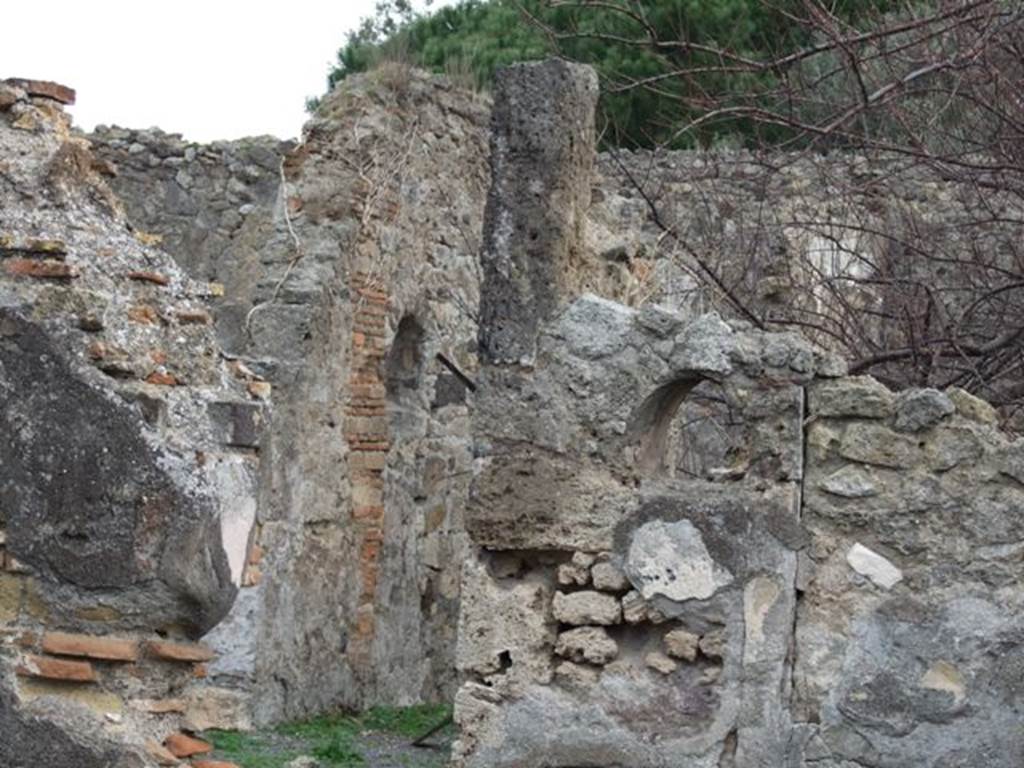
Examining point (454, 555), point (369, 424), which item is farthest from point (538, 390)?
point (454, 555)

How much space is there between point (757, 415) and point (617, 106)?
10561 millimetres

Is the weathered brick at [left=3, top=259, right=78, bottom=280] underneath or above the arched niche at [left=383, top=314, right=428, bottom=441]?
underneath

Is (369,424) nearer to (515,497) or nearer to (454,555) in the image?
(454,555)

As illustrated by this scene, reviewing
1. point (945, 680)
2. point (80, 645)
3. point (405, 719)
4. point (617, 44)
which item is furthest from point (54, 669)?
point (617, 44)

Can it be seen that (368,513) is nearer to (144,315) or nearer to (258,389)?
(258,389)

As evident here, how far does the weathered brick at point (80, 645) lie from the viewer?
13.3 feet

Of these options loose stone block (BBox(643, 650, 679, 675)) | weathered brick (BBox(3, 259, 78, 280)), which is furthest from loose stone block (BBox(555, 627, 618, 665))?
weathered brick (BBox(3, 259, 78, 280))

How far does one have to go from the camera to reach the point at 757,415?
5.61m

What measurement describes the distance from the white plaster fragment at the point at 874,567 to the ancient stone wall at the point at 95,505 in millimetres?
1996

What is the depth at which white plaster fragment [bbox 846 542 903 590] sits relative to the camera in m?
5.46

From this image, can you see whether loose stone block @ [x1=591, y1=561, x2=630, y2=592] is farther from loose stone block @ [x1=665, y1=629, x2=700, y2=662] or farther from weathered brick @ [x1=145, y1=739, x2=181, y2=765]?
weathered brick @ [x1=145, y1=739, x2=181, y2=765]

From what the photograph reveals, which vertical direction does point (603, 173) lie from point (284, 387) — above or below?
above

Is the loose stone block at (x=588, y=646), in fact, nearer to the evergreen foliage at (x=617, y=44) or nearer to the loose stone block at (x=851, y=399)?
the loose stone block at (x=851, y=399)

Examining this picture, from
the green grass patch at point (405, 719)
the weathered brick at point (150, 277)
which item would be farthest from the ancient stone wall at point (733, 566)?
the green grass patch at point (405, 719)
